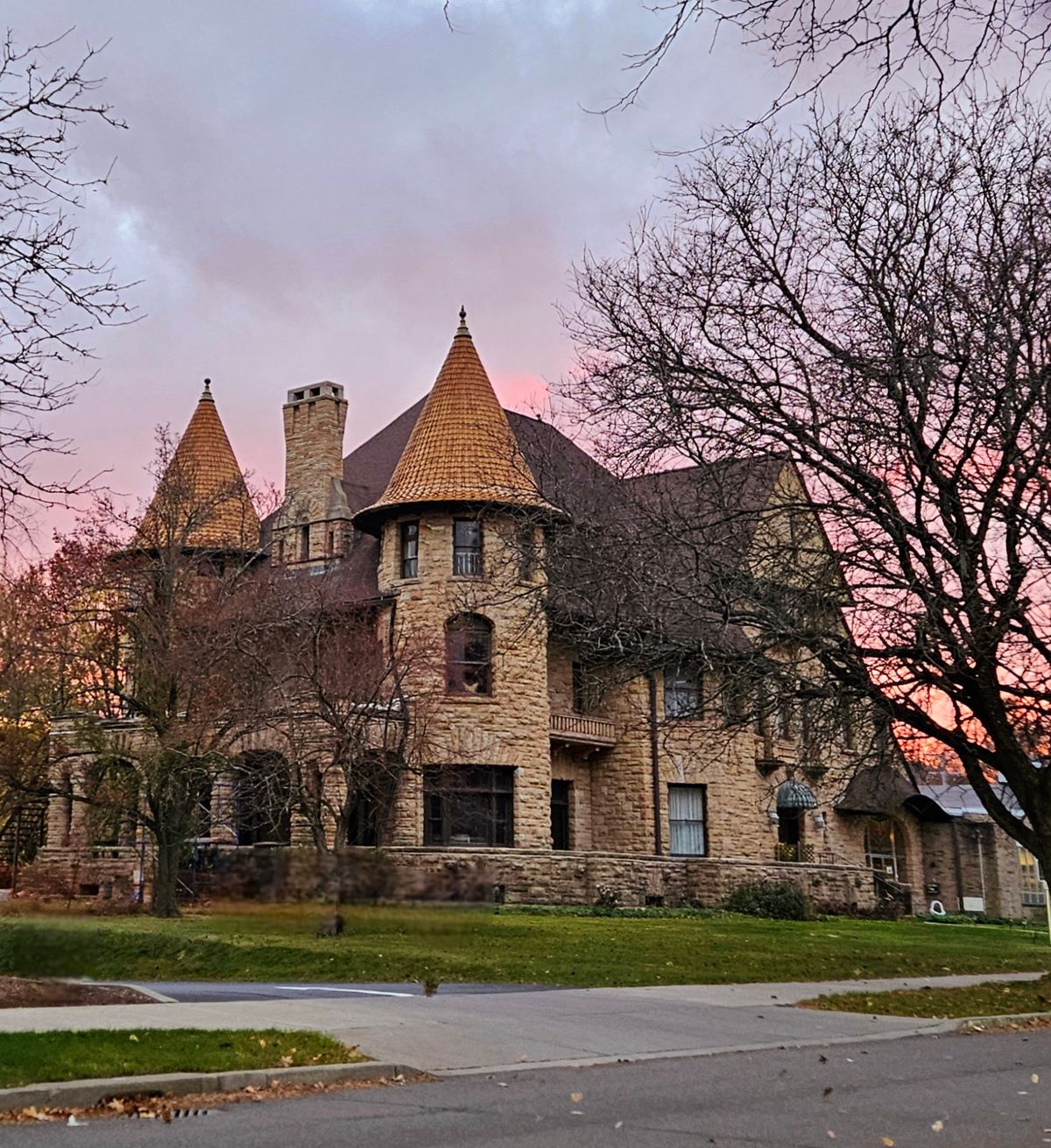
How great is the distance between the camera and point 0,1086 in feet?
25.6

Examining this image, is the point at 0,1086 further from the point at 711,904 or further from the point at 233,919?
the point at 711,904

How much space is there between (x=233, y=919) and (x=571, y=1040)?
3.81 meters

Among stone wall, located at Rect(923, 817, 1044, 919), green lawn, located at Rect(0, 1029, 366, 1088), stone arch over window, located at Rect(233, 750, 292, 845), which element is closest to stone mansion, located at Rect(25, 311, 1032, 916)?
stone arch over window, located at Rect(233, 750, 292, 845)

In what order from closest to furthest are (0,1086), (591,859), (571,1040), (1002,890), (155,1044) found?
1. (0,1086)
2. (155,1044)
3. (571,1040)
4. (591,859)
5. (1002,890)

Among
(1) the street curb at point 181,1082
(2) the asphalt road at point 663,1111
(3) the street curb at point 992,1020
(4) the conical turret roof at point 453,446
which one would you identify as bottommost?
(2) the asphalt road at point 663,1111

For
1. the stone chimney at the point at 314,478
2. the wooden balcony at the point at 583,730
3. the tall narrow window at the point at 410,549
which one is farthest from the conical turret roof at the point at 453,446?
the wooden balcony at the point at 583,730

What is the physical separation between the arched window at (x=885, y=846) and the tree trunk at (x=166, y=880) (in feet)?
88.3

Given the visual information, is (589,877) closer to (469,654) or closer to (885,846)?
(469,654)

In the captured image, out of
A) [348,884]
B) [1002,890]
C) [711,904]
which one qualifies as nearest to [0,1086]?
[348,884]

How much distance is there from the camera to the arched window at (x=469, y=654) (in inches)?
1368

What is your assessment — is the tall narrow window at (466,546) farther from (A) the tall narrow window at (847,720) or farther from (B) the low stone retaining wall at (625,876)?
(A) the tall narrow window at (847,720)

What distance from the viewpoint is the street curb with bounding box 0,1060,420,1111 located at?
25.3 ft

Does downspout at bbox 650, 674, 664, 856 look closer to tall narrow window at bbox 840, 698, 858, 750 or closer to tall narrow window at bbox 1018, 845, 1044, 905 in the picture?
tall narrow window at bbox 1018, 845, 1044, 905

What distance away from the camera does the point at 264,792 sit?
90.9 ft
